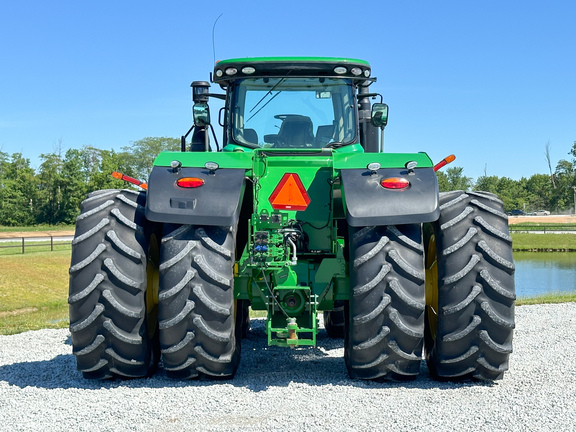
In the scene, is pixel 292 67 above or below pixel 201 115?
above

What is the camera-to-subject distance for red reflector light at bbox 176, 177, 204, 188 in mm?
5238

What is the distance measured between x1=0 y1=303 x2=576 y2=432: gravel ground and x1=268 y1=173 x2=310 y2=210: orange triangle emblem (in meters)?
1.41

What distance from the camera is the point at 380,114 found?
22.4 feet

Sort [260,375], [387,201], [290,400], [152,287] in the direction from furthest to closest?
[152,287], [260,375], [387,201], [290,400]

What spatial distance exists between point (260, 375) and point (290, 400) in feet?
2.89

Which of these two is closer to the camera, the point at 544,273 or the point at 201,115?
the point at 201,115

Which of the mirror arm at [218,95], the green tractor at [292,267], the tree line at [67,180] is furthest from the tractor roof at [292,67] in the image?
the tree line at [67,180]

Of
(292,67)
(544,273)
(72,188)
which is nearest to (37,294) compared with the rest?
(292,67)

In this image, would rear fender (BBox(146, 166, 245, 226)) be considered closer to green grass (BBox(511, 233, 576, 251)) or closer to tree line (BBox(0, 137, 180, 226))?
green grass (BBox(511, 233, 576, 251))

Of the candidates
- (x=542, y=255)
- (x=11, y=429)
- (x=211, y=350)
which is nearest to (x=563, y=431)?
(x=211, y=350)

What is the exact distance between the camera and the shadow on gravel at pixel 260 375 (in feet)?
17.2

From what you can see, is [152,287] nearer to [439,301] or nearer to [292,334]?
[292,334]

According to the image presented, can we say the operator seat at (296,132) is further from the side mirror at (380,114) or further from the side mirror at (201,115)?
the side mirror at (201,115)

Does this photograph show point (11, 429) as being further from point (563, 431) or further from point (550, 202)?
point (550, 202)
